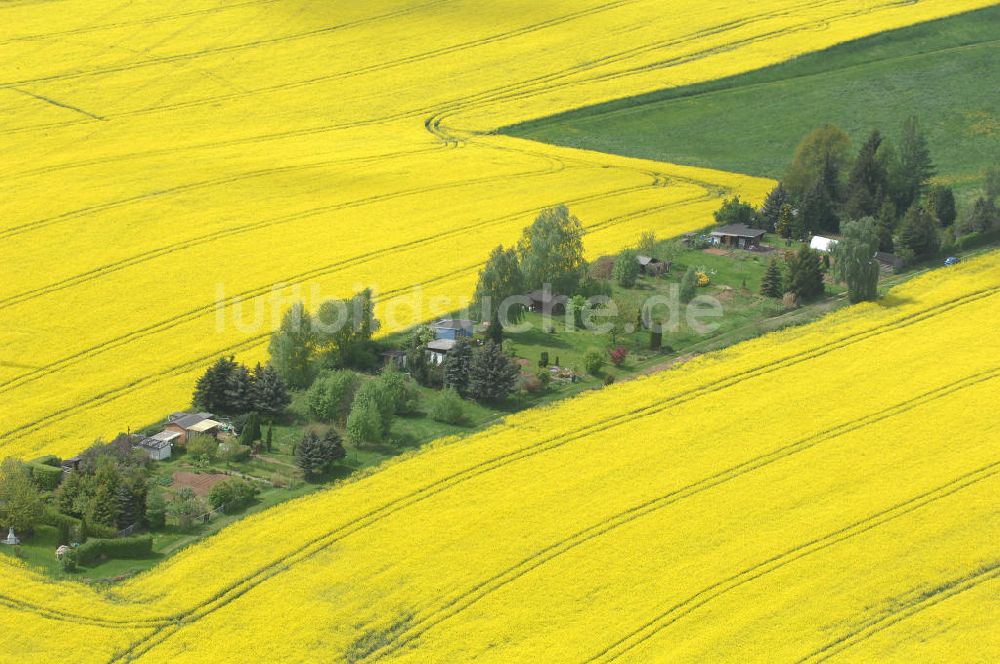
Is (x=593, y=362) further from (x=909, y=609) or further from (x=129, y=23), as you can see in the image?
(x=129, y=23)

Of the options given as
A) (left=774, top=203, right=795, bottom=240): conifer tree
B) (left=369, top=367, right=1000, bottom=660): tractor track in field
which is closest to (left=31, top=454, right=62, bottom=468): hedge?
(left=369, top=367, right=1000, bottom=660): tractor track in field

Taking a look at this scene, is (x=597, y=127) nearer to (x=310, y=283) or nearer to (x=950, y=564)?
(x=310, y=283)

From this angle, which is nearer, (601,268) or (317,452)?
(317,452)

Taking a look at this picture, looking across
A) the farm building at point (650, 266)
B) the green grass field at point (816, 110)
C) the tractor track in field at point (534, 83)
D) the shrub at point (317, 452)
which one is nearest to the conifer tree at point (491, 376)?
the shrub at point (317, 452)

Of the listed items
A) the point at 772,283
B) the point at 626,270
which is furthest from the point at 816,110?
the point at 626,270

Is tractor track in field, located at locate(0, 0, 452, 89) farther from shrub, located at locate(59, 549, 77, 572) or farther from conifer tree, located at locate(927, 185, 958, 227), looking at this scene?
shrub, located at locate(59, 549, 77, 572)

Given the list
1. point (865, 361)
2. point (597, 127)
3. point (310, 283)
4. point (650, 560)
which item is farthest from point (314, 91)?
point (650, 560)
